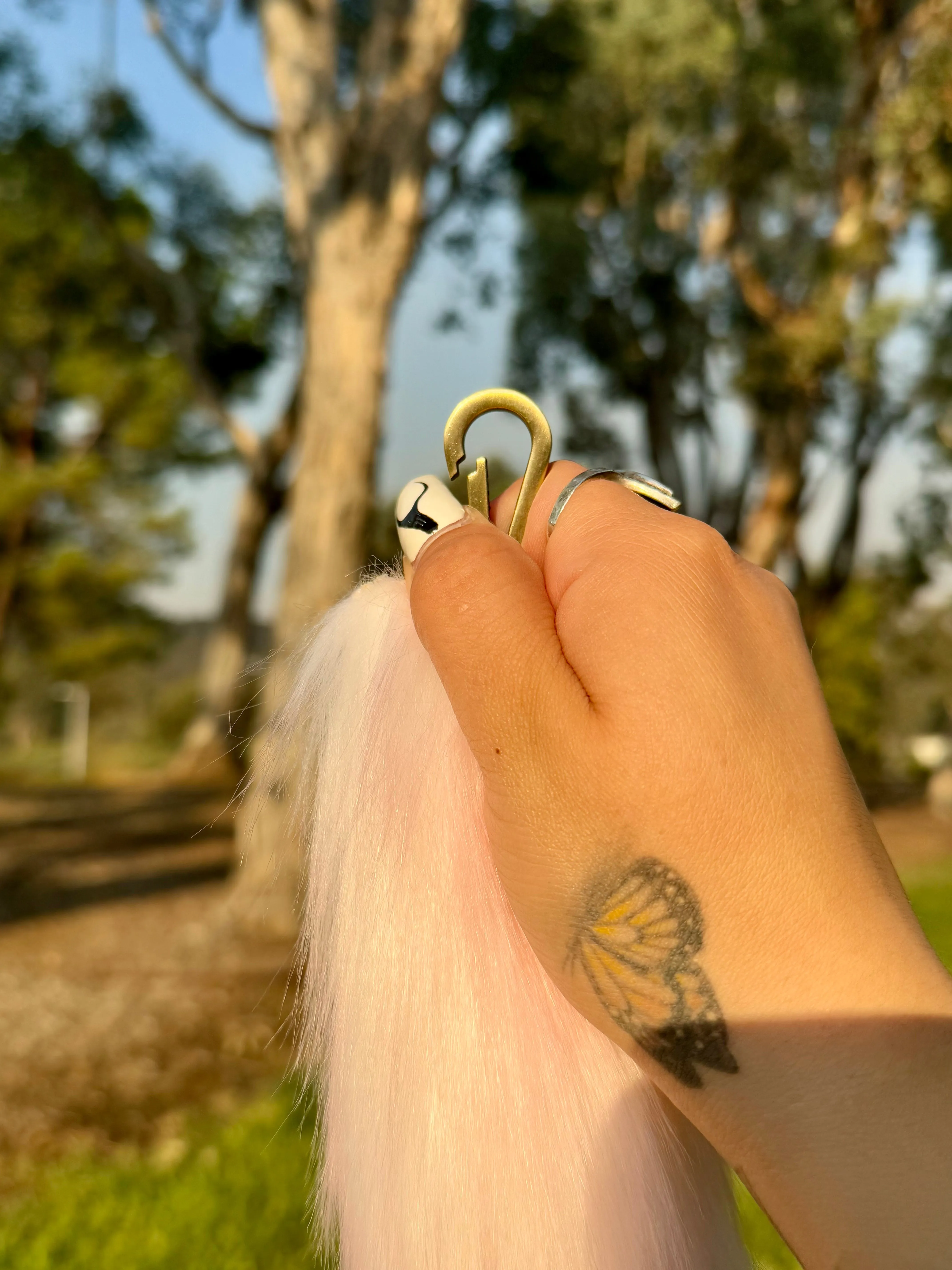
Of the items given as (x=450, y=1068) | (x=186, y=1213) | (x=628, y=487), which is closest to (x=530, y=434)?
(x=628, y=487)

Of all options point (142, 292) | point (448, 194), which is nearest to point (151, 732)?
point (142, 292)

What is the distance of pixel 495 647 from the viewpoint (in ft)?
2.87

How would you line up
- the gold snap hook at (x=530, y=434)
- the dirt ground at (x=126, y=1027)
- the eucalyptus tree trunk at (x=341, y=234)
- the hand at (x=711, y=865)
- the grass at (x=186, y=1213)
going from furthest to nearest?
the eucalyptus tree trunk at (x=341, y=234), the dirt ground at (x=126, y=1027), the grass at (x=186, y=1213), the gold snap hook at (x=530, y=434), the hand at (x=711, y=865)

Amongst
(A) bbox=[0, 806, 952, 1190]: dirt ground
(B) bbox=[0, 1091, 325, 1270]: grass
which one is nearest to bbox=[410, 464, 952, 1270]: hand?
(A) bbox=[0, 806, 952, 1190]: dirt ground

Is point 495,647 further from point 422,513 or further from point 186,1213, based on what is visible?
point 186,1213

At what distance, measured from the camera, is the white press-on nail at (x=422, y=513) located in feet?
3.23

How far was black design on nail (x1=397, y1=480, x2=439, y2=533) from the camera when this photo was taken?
3.23ft

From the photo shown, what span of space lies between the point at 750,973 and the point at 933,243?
15308mm

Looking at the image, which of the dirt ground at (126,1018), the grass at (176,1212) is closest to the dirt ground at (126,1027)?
the dirt ground at (126,1018)

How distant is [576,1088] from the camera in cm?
97

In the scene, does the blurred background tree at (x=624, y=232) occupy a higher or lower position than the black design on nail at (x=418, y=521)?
higher

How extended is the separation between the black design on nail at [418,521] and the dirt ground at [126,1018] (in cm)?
216

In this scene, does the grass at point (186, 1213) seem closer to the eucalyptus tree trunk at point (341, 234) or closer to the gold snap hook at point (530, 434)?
the gold snap hook at point (530, 434)

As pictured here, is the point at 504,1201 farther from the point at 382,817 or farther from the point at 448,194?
the point at 448,194
